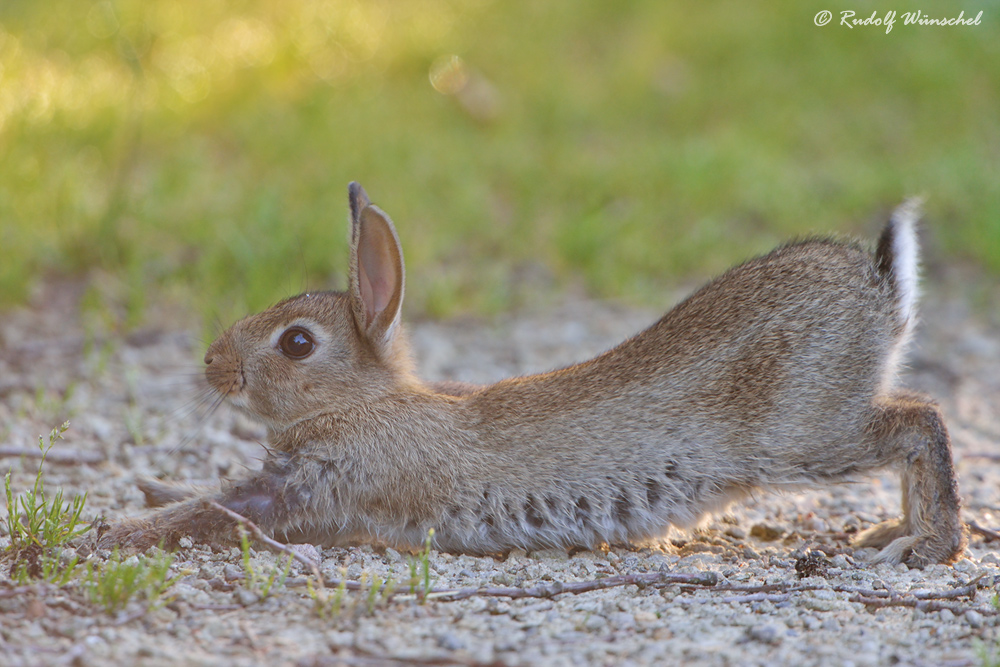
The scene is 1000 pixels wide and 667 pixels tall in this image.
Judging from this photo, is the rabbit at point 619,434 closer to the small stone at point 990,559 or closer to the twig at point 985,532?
the small stone at point 990,559

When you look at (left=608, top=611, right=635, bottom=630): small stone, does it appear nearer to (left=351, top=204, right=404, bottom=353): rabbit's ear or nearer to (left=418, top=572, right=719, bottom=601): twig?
(left=418, top=572, right=719, bottom=601): twig

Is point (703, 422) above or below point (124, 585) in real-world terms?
above

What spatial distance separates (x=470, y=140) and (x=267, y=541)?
21.2 ft

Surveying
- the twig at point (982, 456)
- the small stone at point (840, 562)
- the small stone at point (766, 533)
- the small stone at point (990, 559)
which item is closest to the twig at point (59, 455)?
the small stone at point (766, 533)

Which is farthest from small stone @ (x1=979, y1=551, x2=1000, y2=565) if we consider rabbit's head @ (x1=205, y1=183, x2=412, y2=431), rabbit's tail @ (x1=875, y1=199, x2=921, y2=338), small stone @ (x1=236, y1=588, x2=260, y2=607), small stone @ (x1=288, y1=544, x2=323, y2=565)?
small stone @ (x1=236, y1=588, x2=260, y2=607)

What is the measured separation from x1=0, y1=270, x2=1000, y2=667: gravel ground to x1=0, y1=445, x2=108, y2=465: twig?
0.02 meters

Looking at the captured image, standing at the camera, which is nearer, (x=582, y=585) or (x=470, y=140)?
(x=582, y=585)

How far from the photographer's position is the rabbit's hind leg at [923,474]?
13.8 feet

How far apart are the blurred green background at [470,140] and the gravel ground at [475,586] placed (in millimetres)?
981

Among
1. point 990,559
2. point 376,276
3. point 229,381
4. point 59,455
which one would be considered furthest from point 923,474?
point 59,455

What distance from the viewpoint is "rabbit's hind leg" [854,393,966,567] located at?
4.22 m

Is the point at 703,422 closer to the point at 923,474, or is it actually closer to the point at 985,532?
the point at 923,474

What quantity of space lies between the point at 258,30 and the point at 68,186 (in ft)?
12.6

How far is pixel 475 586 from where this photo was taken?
3.73 metres
